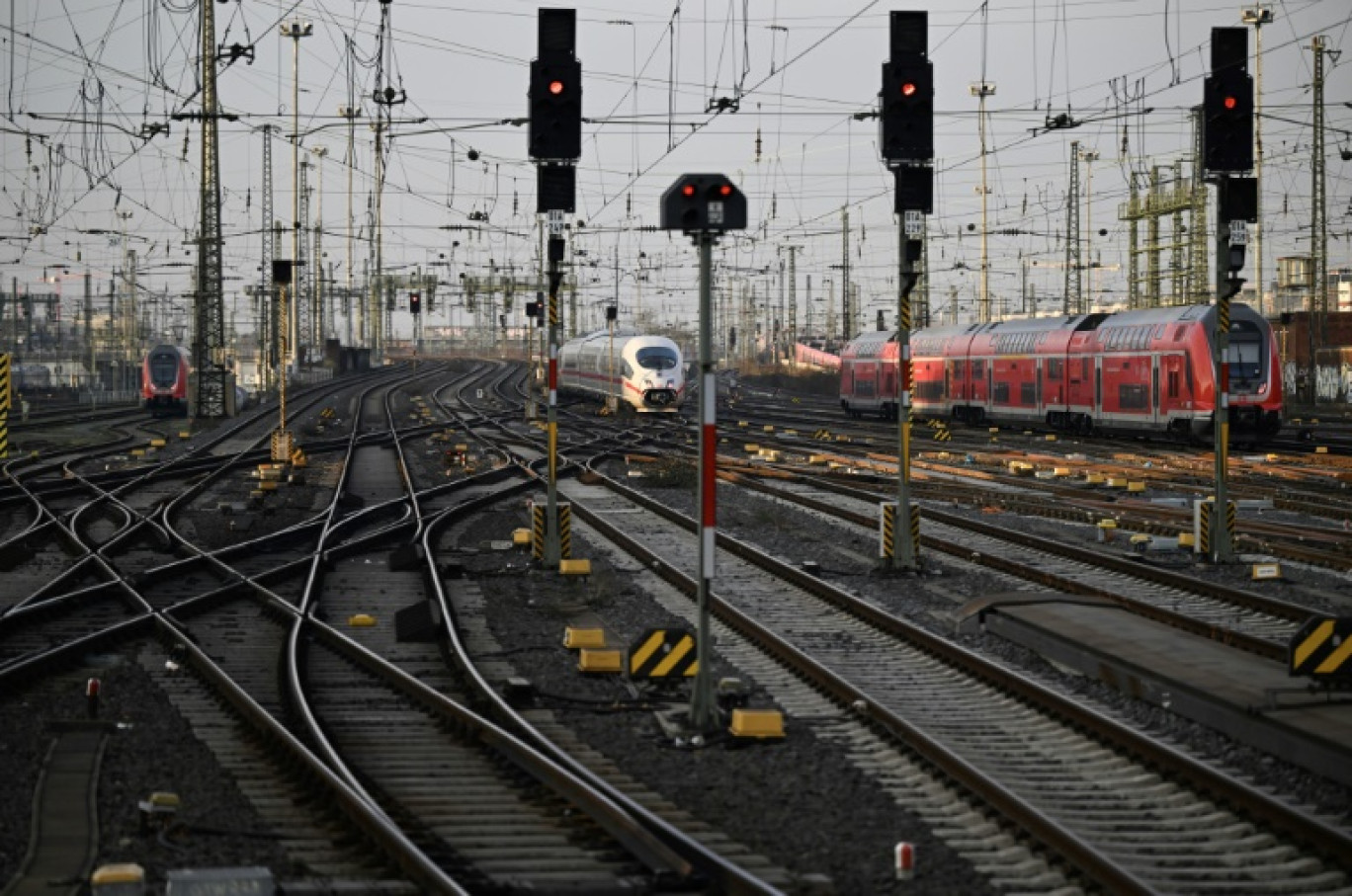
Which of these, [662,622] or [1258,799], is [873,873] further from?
[662,622]

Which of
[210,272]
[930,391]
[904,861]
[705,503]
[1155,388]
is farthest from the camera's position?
[930,391]

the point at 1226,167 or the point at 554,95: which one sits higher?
the point at 554,95

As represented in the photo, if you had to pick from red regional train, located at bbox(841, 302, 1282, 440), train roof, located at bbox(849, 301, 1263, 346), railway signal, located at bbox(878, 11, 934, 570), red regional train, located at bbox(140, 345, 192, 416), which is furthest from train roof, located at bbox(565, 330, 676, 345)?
railway signal, located at bbox(878, 11, 934, 570)

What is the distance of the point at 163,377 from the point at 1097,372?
35982mm

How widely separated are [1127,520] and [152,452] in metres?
27.8

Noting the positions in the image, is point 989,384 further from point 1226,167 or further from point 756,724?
point 756,724

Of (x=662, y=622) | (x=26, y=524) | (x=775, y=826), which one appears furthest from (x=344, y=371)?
(x=775, y=826)

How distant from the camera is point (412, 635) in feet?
55.3

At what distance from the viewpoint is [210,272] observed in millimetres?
53062

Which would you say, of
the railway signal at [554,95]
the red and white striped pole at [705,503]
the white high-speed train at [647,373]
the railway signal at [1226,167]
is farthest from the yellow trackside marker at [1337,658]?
the white high-speed train at [647,373]

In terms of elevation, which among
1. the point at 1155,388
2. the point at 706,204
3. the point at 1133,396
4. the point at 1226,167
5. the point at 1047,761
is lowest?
the point at 1047,761

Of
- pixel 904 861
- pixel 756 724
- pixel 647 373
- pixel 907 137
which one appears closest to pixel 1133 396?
pixel 647 373

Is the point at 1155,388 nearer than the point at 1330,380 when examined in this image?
Yes

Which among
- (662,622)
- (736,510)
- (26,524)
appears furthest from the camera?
(736,510)
